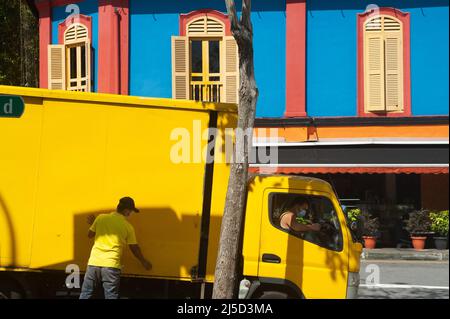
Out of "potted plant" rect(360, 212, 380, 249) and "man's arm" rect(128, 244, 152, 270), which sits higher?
"man's arm" rect(128, 244, 152, 270)

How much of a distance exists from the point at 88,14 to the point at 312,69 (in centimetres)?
679

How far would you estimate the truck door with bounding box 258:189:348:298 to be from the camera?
21.5ft

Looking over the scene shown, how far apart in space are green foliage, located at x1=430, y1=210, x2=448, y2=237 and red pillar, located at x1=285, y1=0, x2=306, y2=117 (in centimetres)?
473

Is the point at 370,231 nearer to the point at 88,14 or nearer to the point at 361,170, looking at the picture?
the point at 361,170

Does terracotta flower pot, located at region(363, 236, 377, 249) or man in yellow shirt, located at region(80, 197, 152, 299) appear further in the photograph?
terracotta flower pot, located at region(363, 236, 377, 249)

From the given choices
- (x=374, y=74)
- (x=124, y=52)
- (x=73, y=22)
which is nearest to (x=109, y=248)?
(x=124, y=52)

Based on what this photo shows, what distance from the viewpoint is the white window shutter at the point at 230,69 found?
15867mm

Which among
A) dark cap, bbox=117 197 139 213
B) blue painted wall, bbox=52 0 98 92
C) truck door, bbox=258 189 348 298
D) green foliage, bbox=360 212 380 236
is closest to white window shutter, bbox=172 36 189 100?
blue painted wall, bbox=52 0 98 92

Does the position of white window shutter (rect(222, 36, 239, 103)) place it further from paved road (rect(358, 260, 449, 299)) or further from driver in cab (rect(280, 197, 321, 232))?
driver in cab (rect(280, 197, 321, 232))

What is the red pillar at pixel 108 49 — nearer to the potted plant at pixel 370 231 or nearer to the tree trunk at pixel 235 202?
the potted plant at pixel 370 231

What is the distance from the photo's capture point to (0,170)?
6.43 metres

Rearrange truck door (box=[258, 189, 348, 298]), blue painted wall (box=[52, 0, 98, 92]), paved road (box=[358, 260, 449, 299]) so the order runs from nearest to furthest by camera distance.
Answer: truck door (box=[258, 189, 348, 298])
paved road (box=[358, 260, 449, 299])
blue painted wall (box=[52, 0, 98, 92])
